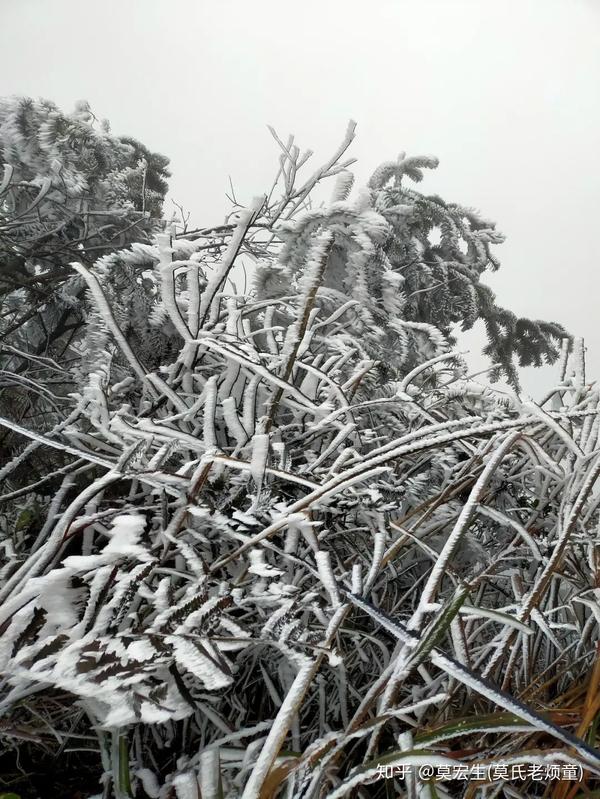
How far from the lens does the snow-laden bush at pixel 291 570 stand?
1.76ft

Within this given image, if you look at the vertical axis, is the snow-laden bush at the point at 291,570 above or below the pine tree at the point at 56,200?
below

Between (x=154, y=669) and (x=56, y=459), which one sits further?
(x=56, y=459)

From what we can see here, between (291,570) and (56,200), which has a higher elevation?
(56,200)

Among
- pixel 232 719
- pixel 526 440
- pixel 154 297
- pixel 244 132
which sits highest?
pixel 244 132

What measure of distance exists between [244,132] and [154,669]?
10.6 m

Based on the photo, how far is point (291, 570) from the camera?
800mm

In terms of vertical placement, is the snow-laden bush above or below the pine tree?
below

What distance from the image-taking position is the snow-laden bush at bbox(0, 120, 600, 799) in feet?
1.76

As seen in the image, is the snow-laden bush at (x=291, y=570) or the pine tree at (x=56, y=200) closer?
the snow-laden bush at (x=291, y=570)

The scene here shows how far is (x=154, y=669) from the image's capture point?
0.51 m

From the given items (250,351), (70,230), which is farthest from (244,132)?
(250,351)

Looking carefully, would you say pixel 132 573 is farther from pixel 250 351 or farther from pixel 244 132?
pixel 244 132

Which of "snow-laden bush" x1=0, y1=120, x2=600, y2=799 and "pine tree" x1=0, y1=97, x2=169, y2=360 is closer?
"snow-laden bush" x1=0, y1=120, x2=600, y2=799

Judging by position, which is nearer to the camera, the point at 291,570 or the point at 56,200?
the point at 291,570
